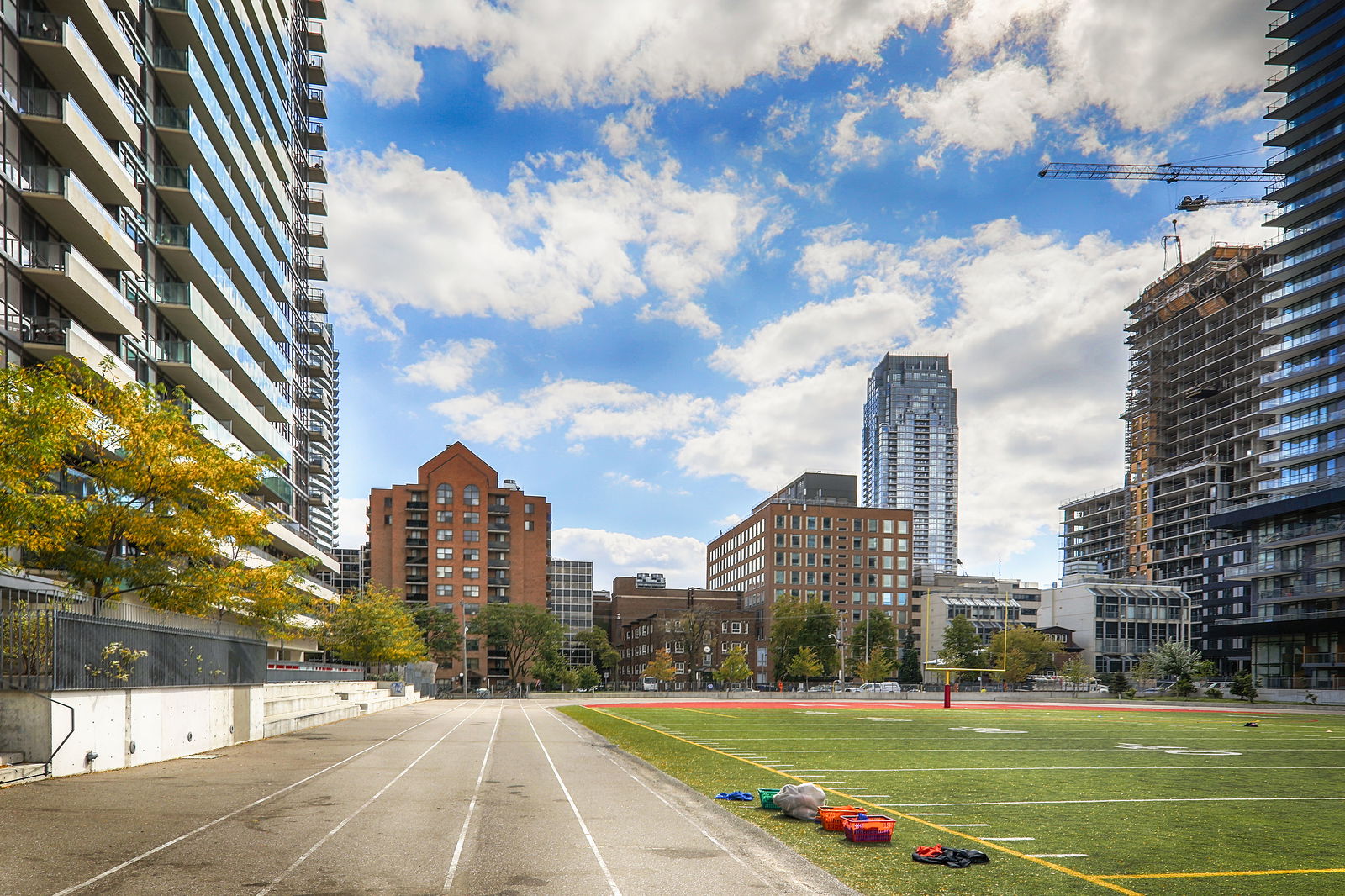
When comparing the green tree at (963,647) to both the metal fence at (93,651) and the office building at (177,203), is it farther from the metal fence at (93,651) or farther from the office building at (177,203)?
the metal fence at (93,651)

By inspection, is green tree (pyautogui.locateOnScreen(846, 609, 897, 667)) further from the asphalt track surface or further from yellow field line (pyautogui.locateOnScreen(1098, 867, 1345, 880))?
yellow field line (pyautogui.locateOnScreen(1098, 867, 1345, 880))

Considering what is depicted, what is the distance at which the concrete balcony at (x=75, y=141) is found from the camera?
129ft

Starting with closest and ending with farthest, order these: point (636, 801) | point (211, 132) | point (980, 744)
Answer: point (636, 801)
point (980, 744)
point (211, 132)

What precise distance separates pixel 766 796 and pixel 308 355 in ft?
322

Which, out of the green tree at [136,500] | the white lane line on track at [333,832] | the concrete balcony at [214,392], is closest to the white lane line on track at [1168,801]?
the white lane line on track at [333,832]

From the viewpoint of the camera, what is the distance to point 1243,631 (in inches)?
4193

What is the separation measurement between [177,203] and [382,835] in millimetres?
54381

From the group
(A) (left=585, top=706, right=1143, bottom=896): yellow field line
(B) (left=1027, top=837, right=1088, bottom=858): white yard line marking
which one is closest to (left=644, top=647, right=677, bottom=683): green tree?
(A) (left=585, top=706, right=1143, bottom=896): yellow field line

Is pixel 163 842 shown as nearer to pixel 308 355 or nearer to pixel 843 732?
pixel 843 732

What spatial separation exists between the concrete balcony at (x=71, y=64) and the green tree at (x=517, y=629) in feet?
300

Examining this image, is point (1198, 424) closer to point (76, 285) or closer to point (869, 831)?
point (76, 285)

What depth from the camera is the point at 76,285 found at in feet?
133

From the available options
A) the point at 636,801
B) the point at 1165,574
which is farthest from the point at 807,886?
the point at 1165,574

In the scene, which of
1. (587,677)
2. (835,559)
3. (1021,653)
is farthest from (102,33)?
(835,559)
